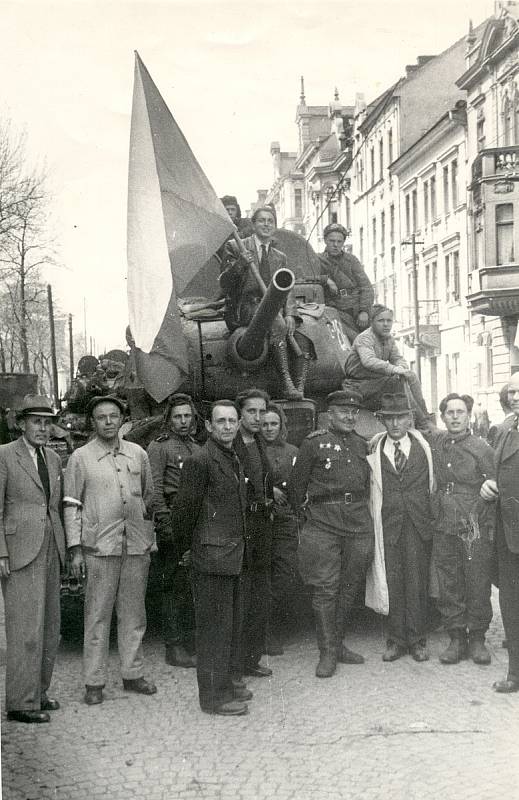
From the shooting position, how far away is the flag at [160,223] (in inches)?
281

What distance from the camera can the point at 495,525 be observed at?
6.16 meters

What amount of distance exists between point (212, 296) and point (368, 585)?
11.1 ft

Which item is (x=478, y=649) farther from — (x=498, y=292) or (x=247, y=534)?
(x=498, y=292)

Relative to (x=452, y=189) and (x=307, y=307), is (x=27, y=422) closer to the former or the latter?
(x=307, y=307)

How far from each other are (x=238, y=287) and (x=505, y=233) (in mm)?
12833

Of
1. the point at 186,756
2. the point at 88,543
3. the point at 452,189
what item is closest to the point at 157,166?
the point at 88,543

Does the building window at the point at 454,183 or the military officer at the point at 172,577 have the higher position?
the building window at the point at 454,183

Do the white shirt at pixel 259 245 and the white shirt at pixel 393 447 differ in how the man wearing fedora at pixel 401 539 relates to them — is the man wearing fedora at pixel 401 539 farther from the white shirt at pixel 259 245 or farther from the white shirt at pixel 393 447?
the white shirt at pixel 259 245

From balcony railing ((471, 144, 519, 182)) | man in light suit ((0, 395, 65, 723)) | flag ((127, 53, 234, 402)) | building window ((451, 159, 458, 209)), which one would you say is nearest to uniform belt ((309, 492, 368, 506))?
flag ((127, 53, 234, 402))

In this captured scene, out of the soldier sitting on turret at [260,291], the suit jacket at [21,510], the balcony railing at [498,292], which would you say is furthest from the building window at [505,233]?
the suit jacket at [21,510]

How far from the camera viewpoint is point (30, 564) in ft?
18.9

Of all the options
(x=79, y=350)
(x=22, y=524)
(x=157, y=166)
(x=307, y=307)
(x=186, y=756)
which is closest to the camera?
(x=186, y=756)

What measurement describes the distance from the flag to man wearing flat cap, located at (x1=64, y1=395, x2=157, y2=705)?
1.15 meters

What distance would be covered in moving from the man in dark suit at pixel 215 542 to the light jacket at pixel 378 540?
126 cm
